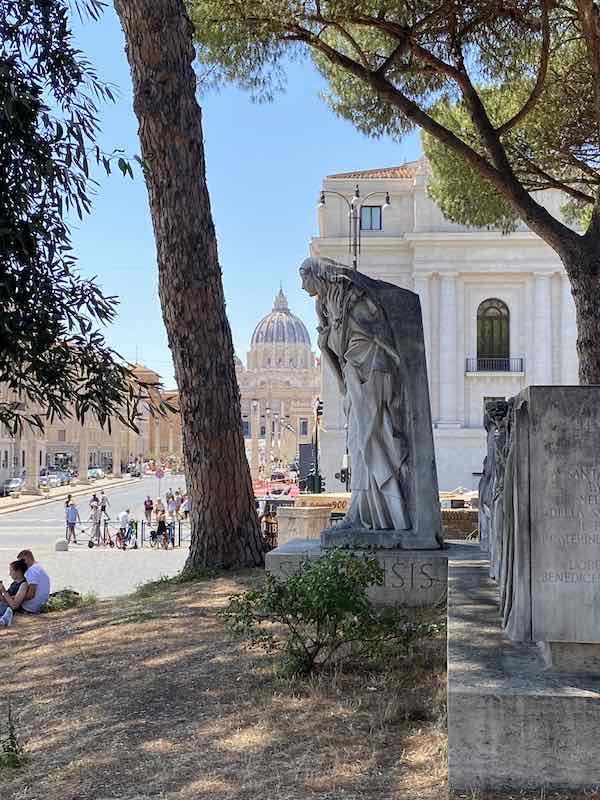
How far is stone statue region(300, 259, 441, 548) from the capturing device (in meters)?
5.93

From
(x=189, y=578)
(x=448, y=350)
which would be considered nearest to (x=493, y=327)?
(x=448, y=350)

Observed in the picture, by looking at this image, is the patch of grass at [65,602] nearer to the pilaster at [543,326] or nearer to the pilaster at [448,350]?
the pilaster at [448,350]

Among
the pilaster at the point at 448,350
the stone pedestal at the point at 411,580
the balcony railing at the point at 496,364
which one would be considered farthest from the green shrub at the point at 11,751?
the balcony railing at the point at 496,364

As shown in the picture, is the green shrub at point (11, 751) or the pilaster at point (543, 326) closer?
the green shrub at point (11, 751)

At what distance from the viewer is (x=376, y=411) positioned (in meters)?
5.91

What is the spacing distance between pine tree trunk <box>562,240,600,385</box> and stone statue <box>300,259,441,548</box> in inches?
143

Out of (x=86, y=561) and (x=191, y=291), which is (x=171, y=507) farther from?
(x=191, y=291)

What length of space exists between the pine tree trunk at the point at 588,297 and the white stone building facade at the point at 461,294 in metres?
25.6

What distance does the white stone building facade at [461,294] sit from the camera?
115 ft

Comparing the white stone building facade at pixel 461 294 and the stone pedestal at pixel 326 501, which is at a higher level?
the white stone building facade at pixel 461 294

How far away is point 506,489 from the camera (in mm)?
3451

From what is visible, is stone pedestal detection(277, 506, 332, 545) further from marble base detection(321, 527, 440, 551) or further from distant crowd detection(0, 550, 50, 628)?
marble base detection(321, 527, 440, 551)

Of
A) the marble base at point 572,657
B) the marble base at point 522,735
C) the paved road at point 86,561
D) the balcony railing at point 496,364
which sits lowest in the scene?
the paved road at point 86,561

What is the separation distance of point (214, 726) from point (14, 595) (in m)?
4.82
